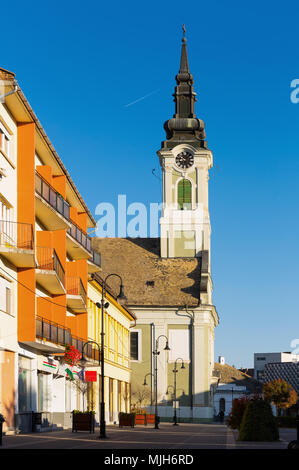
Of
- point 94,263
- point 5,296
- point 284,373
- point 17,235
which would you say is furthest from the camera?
point 284,373

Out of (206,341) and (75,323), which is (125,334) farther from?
(75,323)

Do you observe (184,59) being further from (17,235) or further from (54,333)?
(17,235)

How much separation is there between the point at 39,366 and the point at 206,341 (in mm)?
42190

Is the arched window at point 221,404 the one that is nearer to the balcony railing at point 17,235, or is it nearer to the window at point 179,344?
the window at point 179,344

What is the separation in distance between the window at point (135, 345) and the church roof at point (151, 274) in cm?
284

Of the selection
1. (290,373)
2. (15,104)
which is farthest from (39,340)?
(290,373)

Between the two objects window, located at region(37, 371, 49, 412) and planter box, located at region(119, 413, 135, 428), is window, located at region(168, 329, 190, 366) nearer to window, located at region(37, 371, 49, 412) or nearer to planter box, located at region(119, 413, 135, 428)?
planter box, located at region(119, 413, 135, 428)

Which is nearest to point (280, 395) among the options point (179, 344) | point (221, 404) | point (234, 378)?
point (179, 344)

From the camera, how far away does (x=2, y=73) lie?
3053cm

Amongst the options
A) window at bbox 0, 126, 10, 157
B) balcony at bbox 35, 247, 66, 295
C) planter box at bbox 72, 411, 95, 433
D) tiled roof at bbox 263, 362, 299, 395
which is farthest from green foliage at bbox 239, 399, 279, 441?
tiled roof at bbox 263, 362, 299, 395

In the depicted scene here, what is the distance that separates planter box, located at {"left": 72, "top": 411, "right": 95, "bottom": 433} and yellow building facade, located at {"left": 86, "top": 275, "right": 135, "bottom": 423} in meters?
13.4

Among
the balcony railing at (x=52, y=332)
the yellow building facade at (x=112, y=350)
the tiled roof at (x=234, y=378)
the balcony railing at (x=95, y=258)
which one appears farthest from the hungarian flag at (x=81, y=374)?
the tiled roof at (x=234, y=378)

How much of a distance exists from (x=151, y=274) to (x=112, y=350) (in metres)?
21.2

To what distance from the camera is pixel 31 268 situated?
34.8 meters
